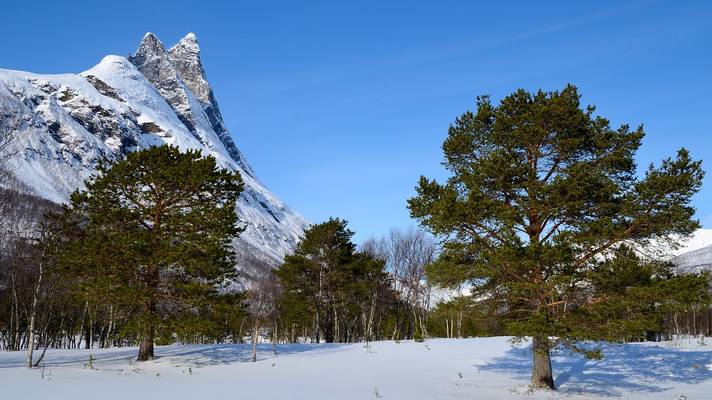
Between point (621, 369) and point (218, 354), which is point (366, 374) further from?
point (621, 369)

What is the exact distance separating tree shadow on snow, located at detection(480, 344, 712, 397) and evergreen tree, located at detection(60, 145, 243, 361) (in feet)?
44.8

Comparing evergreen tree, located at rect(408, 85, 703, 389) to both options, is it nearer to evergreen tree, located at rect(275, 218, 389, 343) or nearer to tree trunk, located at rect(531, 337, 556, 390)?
tree trunk, located at rect(531, 337, 556, 390)

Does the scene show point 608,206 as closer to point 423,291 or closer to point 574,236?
point 574,236

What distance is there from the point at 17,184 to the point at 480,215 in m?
177

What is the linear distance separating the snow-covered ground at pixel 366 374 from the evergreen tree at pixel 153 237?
297 cm

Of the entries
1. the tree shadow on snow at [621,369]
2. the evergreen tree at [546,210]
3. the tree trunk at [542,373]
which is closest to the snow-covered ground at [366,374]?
the tree shadow on snow at [621,369]

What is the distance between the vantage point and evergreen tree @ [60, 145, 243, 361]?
20.7 m

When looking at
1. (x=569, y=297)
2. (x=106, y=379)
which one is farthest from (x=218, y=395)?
(x=569, y=297)

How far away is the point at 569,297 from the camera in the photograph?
49.3 feet

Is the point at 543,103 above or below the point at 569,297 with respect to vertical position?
above

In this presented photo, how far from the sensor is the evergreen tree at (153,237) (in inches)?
813

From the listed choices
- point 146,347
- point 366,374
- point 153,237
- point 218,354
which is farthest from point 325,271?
point 366,374

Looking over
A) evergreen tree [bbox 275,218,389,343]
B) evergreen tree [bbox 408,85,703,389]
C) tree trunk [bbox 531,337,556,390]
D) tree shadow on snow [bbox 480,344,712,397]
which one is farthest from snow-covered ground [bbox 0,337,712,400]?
evergreen tree [bbox 275,218,389,343]

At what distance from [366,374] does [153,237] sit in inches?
431
